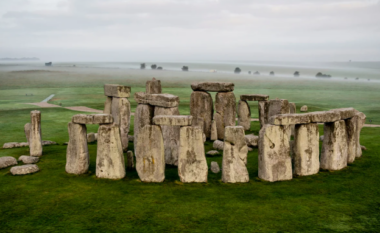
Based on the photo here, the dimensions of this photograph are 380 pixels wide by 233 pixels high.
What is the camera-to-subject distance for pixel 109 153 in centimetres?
1016

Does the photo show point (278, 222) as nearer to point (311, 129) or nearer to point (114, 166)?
point (311, 129)

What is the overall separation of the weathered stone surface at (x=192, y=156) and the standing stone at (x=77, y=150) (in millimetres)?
2814

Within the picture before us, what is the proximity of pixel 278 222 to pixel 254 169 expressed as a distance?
3.71m

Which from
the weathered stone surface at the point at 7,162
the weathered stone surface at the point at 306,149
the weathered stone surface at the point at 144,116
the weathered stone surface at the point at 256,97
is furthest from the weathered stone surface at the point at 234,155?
the weathered stone surface at the point at 256,97

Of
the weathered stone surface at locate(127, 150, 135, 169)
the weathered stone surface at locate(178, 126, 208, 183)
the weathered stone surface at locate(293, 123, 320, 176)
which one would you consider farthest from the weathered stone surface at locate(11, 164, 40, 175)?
the weathered stone surface at locate(293, 123, 320, 176)

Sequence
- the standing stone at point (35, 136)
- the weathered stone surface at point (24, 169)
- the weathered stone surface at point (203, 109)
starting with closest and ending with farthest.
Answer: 1. the weathered stone surface at point (24, 169)
2. the standing stone at point (35, 136)
3. the weathered stone surface at point (203, 109)

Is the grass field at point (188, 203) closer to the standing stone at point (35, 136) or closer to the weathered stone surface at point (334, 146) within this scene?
the weathered stone surface at point (334, 146)

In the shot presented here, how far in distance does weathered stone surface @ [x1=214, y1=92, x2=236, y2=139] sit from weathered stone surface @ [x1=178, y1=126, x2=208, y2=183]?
6.24m

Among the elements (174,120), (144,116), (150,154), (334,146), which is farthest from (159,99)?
(334,146)

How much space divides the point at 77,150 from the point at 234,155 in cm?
436

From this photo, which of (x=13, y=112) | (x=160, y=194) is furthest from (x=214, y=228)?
(x=13, y=112)

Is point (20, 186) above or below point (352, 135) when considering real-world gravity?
below

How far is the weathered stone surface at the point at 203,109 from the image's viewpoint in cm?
1593

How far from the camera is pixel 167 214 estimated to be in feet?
26.5
